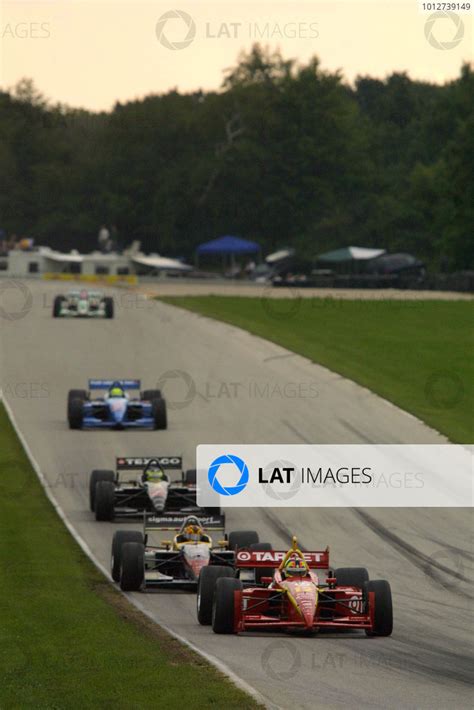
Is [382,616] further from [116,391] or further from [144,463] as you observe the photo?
[116,391]

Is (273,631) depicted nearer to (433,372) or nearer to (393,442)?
(393,442)

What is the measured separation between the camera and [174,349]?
48844 mm

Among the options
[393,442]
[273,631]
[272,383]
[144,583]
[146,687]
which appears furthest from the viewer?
[272,383]

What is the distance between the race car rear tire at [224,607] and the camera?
15.3 meters

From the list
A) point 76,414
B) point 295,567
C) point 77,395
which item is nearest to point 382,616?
point 295,567

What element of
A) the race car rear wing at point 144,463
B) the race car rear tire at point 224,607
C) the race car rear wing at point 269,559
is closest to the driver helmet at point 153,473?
the race car rear wing at point 144,463

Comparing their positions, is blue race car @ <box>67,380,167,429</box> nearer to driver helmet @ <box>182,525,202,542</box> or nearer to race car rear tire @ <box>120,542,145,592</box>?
driver helmet @ <box>182,525,202,542</box>

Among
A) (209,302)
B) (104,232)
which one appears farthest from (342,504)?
(104,232)

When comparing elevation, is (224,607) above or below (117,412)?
below

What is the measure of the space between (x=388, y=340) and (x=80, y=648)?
4060 cm

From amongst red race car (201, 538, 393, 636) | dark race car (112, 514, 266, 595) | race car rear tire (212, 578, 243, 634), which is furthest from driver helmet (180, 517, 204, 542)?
race car rear tire (212, 578, 243, 634)

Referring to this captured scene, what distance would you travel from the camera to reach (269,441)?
33.0 m

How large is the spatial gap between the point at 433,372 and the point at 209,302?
25405 millimetres

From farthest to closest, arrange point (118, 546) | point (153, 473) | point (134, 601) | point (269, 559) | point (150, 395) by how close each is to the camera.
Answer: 1. point (150, 395)
2. point (153, 473)
3. point (118, 546)
4. point (134, 601)
5. point (269, 559)
